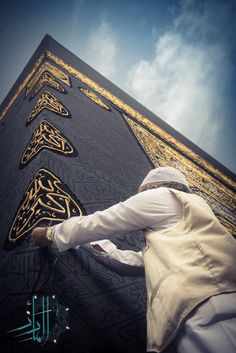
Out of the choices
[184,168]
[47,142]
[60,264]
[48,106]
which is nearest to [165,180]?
[60,264]

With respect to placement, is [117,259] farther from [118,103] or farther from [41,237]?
[118,103]

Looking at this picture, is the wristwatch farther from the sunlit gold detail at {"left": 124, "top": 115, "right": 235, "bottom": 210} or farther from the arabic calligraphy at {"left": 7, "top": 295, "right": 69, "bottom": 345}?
the sunlit gold detail at {"left": 124, "top": 115, "right": 235, "bottom": 210}

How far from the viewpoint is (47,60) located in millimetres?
4164

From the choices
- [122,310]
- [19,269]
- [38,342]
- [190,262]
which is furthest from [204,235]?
[19,269]

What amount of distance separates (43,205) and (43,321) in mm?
579

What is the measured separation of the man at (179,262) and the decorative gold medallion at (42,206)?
26cm

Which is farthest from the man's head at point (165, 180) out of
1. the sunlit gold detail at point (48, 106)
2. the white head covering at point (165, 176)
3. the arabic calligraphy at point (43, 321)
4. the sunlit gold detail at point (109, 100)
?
the sunlit gold detail at point (109, 100)

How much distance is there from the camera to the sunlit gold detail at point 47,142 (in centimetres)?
190

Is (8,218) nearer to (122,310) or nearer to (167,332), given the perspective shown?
(122,310)

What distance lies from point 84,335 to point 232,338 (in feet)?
1.85

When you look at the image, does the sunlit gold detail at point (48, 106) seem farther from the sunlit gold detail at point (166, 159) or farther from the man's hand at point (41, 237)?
the man's hand at point (41, 237)

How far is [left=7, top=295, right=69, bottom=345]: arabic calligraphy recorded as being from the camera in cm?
97

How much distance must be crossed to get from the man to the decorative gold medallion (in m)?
0.26

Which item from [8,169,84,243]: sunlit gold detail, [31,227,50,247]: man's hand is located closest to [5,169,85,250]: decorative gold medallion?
[8,169,84,243]: sunlit gold detail
